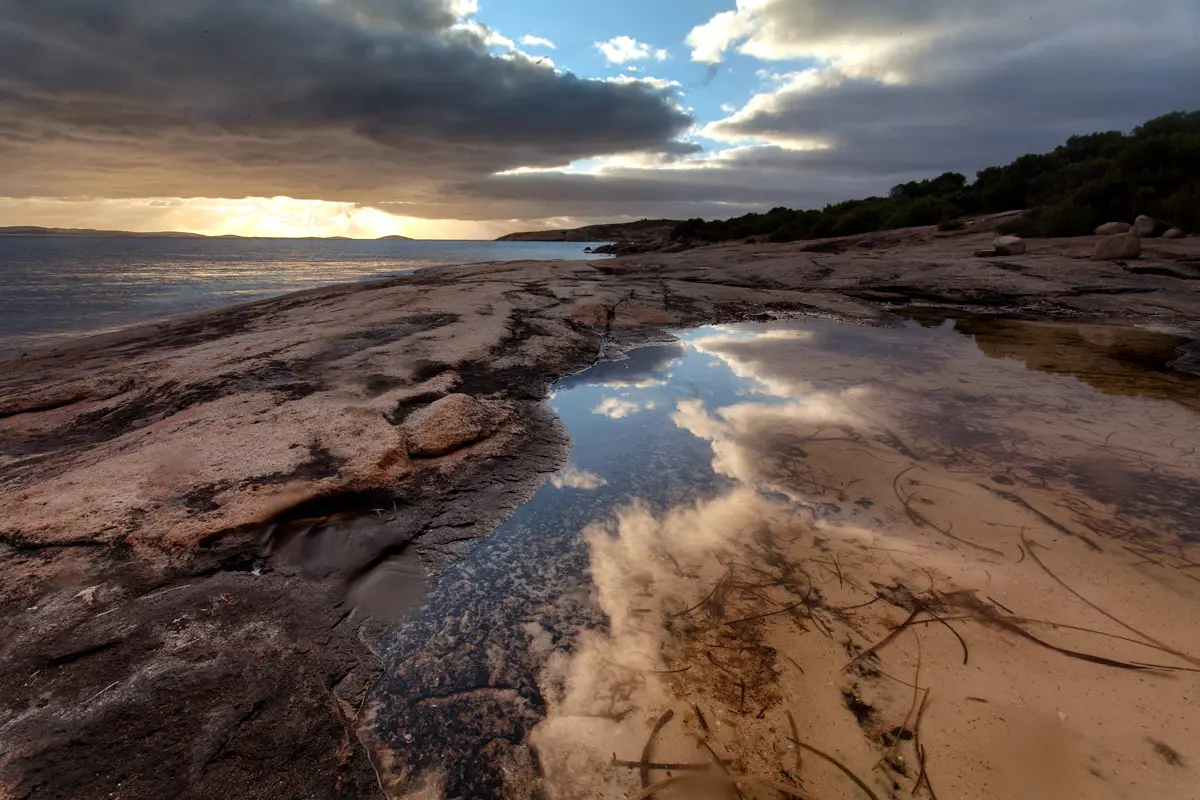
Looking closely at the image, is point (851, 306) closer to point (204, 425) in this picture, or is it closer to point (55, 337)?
point (204, 425)

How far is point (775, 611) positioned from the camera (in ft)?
7.25

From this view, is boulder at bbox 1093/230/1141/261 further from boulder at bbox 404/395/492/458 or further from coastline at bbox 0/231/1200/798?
boulder at bbox 404/395/492/458

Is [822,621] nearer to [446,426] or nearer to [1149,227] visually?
[446,426]

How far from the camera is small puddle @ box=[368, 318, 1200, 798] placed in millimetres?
1585

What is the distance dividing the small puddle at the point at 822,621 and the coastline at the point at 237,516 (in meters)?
0.31

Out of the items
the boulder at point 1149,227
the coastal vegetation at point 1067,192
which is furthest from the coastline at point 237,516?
the coastal vegetation at point 1067,192

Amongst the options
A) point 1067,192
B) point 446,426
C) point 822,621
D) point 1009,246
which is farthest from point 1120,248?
point 446,426

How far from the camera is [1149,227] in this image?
15078mm

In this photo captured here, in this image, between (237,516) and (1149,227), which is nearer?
(237,516)

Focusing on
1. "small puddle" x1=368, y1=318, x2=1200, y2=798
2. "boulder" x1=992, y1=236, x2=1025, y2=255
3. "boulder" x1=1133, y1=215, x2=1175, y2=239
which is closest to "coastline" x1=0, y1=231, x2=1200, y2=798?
"small puddle" x1=368, y1=318, x2=1200, y2=798

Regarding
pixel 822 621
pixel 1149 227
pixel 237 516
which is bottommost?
pixel 822 621

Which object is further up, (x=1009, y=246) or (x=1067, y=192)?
(x=1067, y=192)

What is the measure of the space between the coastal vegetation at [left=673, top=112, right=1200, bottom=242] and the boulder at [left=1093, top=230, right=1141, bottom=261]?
5.97m

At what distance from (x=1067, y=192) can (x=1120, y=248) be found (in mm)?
10464
